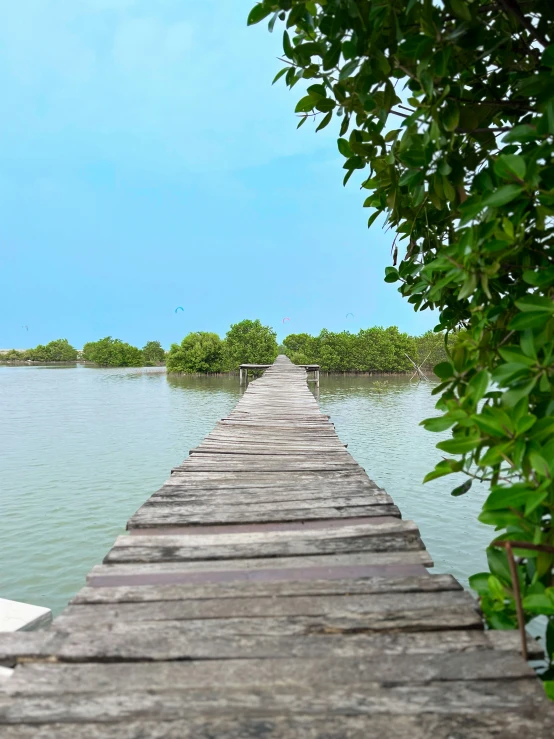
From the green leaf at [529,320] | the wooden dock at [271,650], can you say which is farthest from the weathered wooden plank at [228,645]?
the green leaf at [529,320]

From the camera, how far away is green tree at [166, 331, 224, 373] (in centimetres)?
4841

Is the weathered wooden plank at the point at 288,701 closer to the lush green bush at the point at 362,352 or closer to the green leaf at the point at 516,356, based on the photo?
the green leaf at the point at 516,356

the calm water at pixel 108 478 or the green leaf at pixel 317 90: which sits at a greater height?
the green leaf at pixel 317 90

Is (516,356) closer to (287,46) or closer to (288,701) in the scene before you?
(288,701)

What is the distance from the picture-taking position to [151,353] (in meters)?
80.8

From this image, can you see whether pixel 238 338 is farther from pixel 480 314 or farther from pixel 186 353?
pixel 480 314

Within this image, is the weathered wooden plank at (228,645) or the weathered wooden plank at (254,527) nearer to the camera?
the weathered wooden plank at (228,645)

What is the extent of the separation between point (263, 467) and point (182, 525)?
149 cm

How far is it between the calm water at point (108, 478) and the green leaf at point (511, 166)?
5.41 metres

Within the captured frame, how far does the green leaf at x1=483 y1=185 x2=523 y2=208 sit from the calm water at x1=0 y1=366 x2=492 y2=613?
5368mm

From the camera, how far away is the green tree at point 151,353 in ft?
265

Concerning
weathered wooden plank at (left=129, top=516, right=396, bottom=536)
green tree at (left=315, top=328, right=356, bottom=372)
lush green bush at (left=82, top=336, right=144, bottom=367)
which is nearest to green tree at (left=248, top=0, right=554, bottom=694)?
weathered wooden plank at (left=129, top=516, right=396, bottom=536)

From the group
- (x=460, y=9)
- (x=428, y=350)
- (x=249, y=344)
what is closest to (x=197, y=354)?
(x=249, y=344)

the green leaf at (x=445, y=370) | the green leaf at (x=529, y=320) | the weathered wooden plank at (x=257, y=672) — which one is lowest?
the weathered wooden plank at (x=257, y=672)
